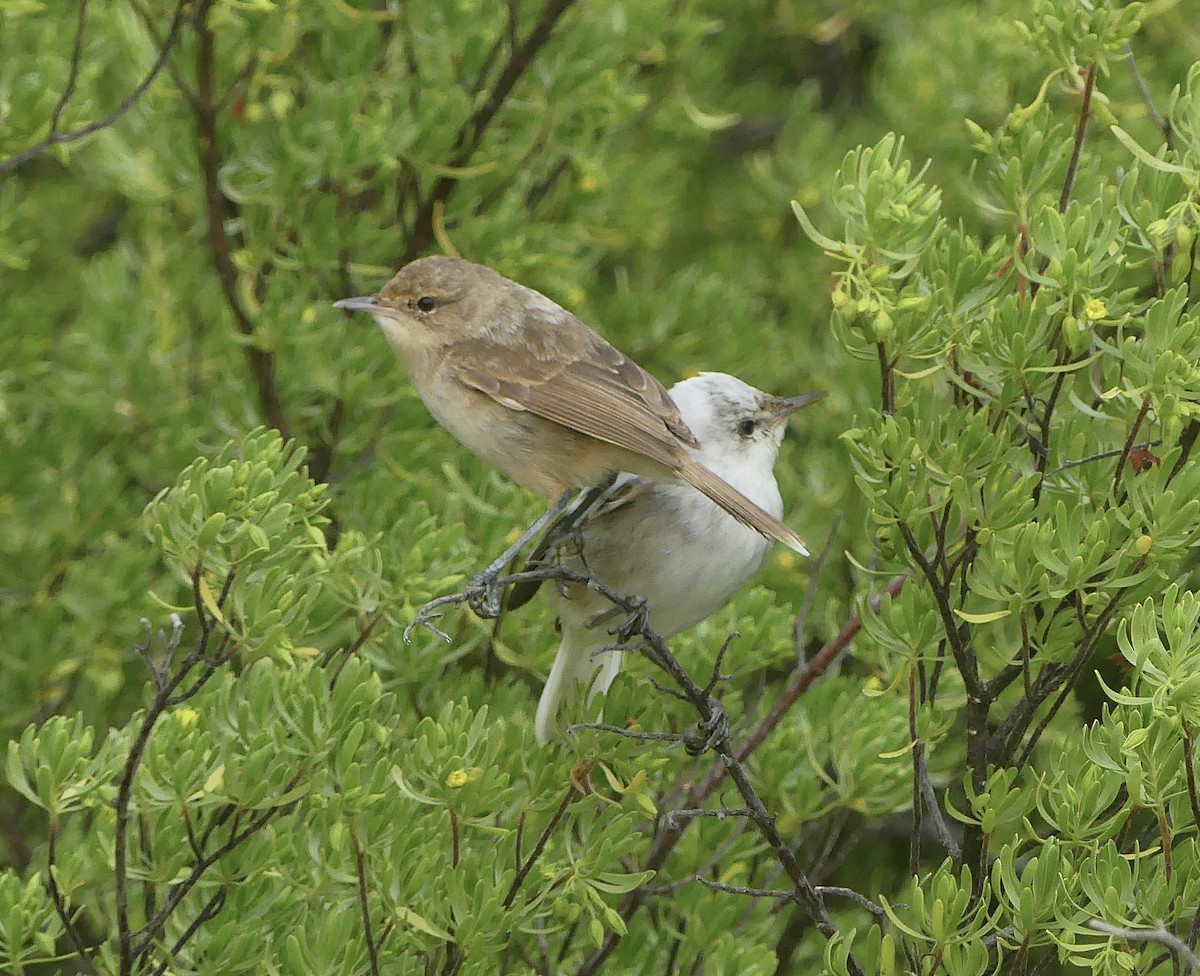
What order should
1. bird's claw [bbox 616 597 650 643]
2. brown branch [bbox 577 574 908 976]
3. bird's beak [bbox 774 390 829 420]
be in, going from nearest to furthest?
bird's claw [bbox 616 597 650 643], brown branch [bbox 577 574 908 976], bird's beak [bbox 774 390 829 420]

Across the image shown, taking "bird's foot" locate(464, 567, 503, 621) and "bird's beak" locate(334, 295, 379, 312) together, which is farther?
"bird's beak" locate(334, 295, 379, 312)

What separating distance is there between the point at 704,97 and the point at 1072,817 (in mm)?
3963

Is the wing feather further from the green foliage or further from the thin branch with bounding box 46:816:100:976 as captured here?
the thin branch with bounding box 46:816:100:976

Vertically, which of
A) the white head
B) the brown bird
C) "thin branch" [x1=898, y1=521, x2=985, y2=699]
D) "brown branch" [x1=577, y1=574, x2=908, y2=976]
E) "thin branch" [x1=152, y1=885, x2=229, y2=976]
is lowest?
"brown branch" [x1=577, y1=574, x2=908, y2=976]

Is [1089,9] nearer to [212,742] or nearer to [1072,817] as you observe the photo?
[1072,817]

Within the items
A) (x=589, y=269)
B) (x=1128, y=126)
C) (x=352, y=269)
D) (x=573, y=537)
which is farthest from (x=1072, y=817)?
(x=1128, y=126)

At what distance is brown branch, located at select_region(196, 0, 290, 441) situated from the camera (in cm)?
470

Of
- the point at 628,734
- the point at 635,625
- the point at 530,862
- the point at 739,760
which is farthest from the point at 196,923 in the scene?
the point at 739,760

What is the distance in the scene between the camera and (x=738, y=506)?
3.70 m

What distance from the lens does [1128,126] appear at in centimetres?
598

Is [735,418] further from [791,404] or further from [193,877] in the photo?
[193,877]

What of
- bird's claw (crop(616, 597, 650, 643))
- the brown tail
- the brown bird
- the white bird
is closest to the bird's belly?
the white bird

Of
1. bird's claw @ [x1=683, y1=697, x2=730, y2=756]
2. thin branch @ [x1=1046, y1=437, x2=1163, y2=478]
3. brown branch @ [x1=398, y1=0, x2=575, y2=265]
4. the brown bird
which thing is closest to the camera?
thin branch @ [x1=1046, y1=437, x2=1163, y2=478]

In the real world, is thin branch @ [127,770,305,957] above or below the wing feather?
below
